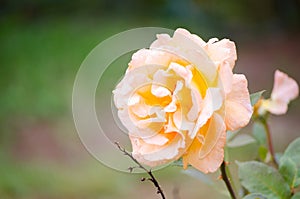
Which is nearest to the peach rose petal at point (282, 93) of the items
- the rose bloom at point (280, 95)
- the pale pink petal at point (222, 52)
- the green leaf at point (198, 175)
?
the rose bloom at point (280, 95)

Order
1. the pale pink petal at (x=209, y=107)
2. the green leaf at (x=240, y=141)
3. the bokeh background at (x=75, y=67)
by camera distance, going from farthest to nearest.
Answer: the bokeh background at (x=75, y=67), the green leaf at (x=240, y=141), the pale pink petal at (x=209, y=107)

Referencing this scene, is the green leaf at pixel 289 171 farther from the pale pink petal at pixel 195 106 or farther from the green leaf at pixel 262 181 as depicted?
the pale pink petal at pixel 195 106

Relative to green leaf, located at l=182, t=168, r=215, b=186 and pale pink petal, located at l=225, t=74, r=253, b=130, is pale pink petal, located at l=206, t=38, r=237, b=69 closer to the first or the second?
pale pink petal, located at l=225, t=74, r=253, b=130

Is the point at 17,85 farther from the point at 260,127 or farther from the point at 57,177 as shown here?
the point at 260,127

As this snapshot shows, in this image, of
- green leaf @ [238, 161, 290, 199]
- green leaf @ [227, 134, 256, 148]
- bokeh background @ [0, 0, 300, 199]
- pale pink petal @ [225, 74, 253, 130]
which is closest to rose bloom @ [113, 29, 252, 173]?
pale pink petal @ [225, 74, 253, 130]

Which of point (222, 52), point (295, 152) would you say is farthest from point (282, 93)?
point (222, 52)

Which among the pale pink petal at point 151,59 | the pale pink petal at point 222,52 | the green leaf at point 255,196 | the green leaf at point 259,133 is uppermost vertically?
the green leaf at point 259,133

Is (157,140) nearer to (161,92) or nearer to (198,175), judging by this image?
(161,92)

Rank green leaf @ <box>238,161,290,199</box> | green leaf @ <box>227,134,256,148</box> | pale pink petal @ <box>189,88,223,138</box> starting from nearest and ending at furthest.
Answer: pale pink petal @ <box>189,88,223,138</box>
green leaf @ <box>238,161,290,199</box>
green leaf @ <box>227,134,256,148</box>
